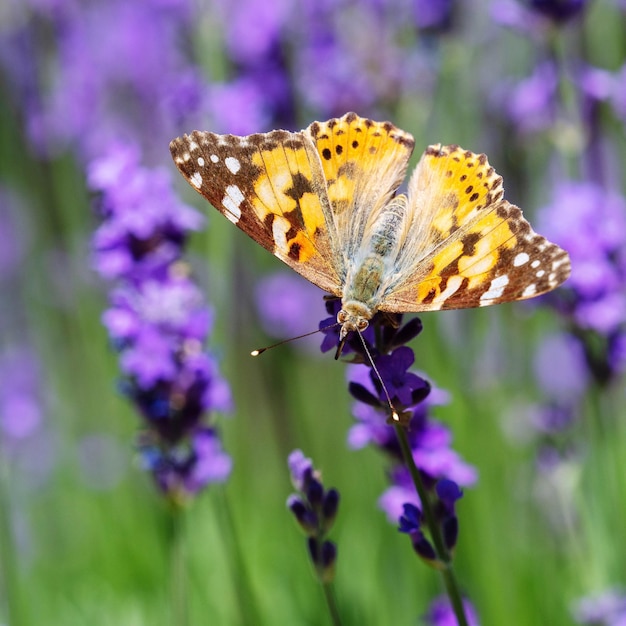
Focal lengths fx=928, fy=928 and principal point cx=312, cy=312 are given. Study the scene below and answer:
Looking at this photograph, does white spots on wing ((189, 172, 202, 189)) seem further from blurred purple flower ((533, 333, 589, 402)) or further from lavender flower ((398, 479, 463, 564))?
blurred purple flower ((533, 333, 589, 402))

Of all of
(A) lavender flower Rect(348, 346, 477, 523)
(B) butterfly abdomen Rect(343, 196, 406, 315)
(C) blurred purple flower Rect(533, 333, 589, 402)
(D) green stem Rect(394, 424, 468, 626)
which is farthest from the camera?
(C) blurred purple flower Rect(533, 333, 589, 402)

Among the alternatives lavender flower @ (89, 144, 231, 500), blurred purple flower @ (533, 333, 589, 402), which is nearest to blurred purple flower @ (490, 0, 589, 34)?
lavender flower @ (89, 144, 231, 500)

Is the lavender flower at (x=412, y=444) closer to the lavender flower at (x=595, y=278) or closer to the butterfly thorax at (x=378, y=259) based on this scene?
the butterfly thorax at (x=378, y=259)

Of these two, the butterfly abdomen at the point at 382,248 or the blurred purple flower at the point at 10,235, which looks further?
the blurred purple flower at the point at 10,235

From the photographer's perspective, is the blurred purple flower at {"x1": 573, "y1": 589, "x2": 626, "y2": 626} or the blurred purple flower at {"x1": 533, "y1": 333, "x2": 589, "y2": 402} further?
the blurred purple flower at {"x1": 533, "y1": 333, "x2": 589, "y2": 402}

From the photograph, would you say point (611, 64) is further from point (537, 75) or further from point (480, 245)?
point (480, 245)

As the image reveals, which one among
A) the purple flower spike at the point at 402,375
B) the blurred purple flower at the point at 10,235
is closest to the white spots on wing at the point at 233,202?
the purple flower spike at the point at 402,375

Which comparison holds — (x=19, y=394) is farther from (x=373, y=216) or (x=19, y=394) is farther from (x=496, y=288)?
(x=496, y=288)

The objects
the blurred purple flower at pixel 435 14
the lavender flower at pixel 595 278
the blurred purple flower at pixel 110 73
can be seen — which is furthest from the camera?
the blurred purple flower at pixel 110 73
